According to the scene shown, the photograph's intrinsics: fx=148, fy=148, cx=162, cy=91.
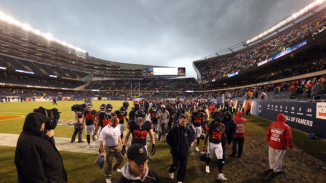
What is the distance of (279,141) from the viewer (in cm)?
535

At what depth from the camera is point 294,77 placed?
25.3 metres

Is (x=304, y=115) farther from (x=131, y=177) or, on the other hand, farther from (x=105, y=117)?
(x=131, y=177)

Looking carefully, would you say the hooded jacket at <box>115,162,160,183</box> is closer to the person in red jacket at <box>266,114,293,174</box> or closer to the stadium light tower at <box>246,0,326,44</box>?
the person in red jacket at <box>266,114,293,174</box>

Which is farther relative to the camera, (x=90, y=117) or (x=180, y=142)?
(x=90, y=117)

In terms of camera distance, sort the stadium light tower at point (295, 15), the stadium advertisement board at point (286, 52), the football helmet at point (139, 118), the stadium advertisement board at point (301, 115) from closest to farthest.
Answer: the football helmet at point (139, 118), the stadium advertisement board at point (301, 115), the stadium advertisement board at point (286, 52), the stadium light tower at point (295, 15)

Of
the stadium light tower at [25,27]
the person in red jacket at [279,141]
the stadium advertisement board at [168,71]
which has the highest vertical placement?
the stadium light tower at [25,27]

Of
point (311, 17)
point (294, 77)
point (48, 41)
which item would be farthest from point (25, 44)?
point (311, 17)

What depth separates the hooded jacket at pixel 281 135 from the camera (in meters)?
5.21

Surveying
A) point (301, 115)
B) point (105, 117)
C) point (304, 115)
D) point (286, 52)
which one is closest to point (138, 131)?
point (105, 117)

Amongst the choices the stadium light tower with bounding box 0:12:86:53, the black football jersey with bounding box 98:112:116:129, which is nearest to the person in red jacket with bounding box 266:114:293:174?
the black football jersey with bounding box 98:112:116:129

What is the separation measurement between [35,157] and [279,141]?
6908 millimetres

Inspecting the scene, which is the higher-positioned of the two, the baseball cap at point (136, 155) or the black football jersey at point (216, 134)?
the baseball cap at point (136, 155)

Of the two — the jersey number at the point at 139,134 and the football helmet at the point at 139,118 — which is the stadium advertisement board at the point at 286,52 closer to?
the football helmet at the point at 139,118

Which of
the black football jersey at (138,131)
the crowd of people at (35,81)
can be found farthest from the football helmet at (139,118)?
the crowd of people at (35,81)
